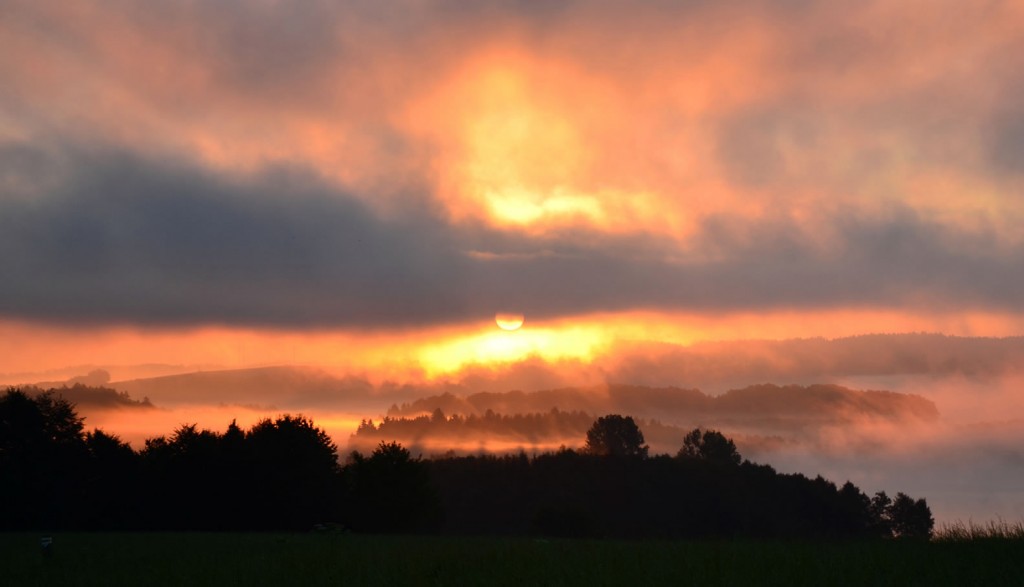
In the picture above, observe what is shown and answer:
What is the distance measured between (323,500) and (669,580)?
7588 centimetres

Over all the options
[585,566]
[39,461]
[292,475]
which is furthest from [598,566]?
[39,461]

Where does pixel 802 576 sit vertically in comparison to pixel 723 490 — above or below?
above

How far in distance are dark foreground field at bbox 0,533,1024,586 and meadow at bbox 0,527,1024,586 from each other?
3cm

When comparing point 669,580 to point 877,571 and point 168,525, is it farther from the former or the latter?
point 168,525

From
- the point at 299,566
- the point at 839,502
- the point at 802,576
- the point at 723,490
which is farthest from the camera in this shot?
the point at 723,490

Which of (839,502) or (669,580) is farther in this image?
(839,502)

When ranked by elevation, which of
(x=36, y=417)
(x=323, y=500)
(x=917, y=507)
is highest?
(x=36, y=417)

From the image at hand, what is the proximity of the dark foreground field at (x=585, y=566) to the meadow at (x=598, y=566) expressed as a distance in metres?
0.03

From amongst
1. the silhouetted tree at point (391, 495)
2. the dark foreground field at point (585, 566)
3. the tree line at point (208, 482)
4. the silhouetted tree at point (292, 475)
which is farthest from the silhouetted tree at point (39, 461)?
the dark foreground field at point (585, 566)

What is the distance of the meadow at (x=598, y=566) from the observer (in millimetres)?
20594

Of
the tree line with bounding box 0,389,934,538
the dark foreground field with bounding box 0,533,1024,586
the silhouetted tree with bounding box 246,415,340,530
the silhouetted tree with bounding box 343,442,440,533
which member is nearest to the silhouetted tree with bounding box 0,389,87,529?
the tree line with bounding box 0,389,934,538

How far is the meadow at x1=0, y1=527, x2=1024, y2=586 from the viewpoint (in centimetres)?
2059

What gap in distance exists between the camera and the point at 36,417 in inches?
3617

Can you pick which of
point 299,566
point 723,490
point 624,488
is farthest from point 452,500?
point 299,566
